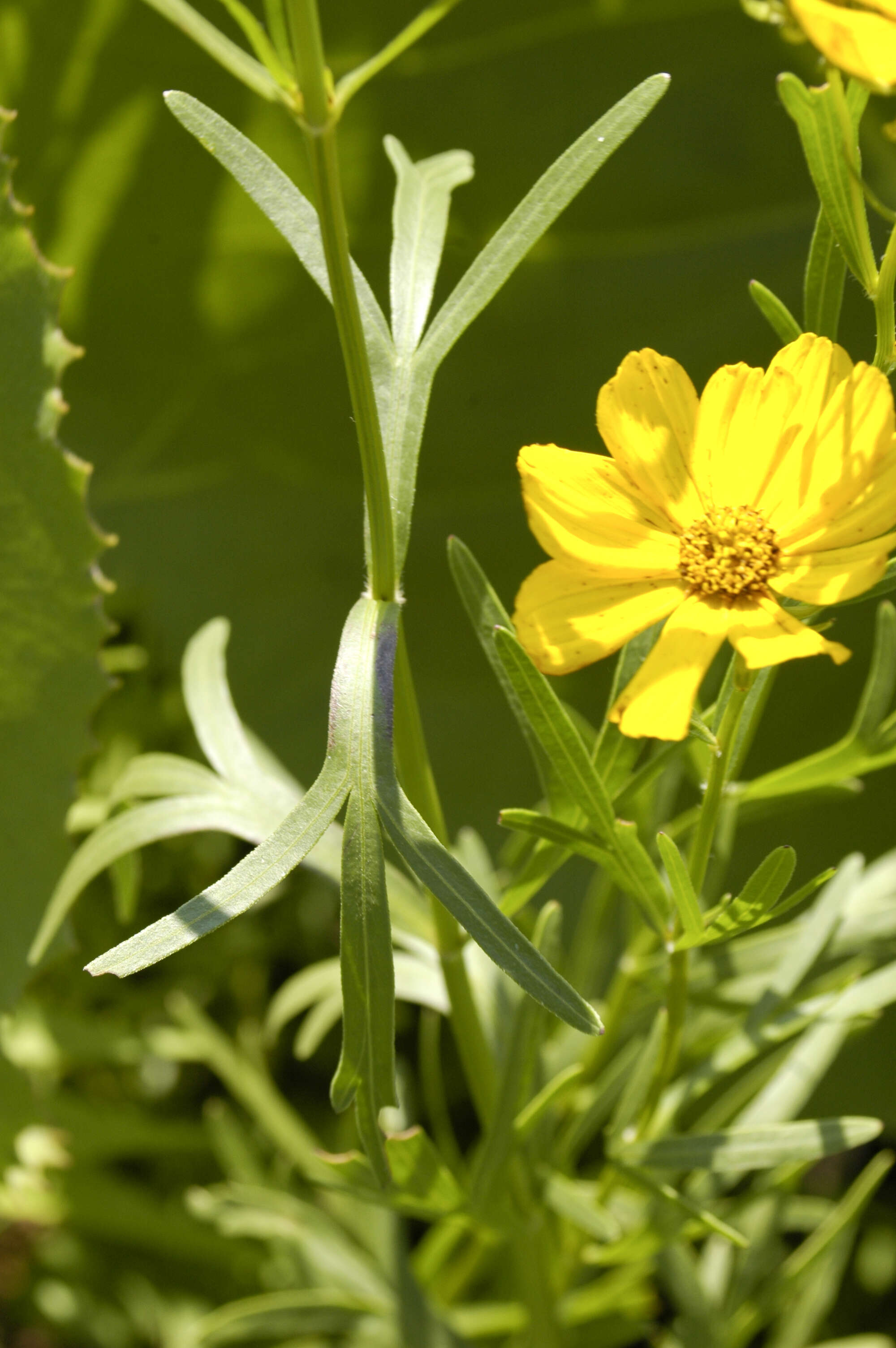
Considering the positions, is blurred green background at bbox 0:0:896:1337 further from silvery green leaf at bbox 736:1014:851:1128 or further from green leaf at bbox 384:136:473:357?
green leaf at bbox 384:136:473:357

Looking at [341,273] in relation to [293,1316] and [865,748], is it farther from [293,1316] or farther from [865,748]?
[293,1316]

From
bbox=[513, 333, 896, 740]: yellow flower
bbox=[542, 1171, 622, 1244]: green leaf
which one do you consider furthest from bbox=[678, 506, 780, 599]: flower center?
bbox=[542, 1171, 622, 1244]: green leaf

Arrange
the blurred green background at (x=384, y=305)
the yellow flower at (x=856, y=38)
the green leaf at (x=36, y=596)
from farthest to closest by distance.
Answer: the blurred green background at (x=384, y=305) → the green leaf at (x=36, y=596) → the yellow flower at (x=856, y=38)

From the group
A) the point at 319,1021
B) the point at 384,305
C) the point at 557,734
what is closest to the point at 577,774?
the point at 557,734

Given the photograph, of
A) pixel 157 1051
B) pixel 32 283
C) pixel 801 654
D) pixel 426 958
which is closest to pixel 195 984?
pixel 157 1051

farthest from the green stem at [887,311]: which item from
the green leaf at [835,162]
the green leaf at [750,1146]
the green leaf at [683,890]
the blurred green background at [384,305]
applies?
the blurred green background at [384,305]

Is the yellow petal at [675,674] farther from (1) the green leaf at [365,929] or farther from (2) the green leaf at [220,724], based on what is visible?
(2) the green leaf at [220,724]

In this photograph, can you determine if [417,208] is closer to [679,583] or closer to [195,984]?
[679,583]
